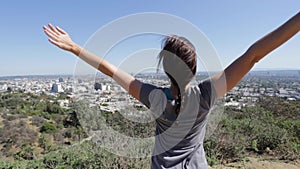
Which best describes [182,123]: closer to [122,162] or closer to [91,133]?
[91,133]

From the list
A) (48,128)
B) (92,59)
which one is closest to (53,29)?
(92,59)

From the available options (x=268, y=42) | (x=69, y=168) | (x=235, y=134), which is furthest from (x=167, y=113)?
(x=235, y=134)

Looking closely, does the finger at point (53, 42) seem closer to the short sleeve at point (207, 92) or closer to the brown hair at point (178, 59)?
the brown hair at point (178, 59)

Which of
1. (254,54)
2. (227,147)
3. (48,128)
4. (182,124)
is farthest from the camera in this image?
(48,128)

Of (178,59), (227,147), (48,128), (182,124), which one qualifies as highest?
→ (178,59)

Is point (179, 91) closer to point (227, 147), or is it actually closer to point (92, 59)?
point (92, 59)

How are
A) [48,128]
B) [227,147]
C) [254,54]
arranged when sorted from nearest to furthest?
[254,54], [227,147], [48,128]

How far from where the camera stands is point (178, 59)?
25.1 inches

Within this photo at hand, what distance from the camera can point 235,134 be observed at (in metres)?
4.58

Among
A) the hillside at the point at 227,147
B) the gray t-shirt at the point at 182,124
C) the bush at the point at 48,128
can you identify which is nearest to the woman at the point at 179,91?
the gray t-shirt at the point at 182,124

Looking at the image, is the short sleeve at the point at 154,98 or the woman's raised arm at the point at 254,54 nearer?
the woman's raised arm at the point at 254,54

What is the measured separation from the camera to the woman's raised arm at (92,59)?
74 centimetres

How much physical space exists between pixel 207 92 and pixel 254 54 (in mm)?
153

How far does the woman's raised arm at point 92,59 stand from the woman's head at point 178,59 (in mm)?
123
